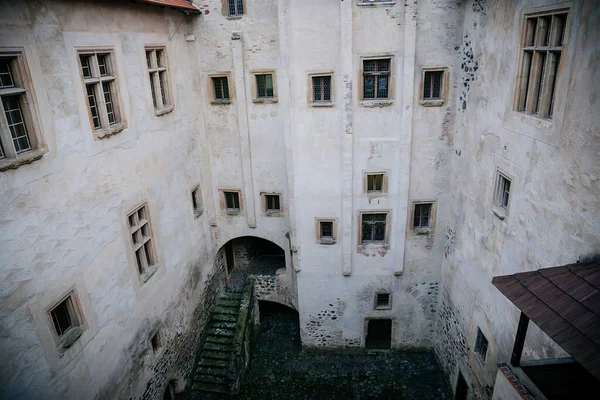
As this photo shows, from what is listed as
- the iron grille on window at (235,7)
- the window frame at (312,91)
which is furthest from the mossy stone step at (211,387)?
the iron grille on window at (235,7)

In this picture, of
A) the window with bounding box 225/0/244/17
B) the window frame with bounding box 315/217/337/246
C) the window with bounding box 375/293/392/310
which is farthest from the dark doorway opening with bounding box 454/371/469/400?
the window with bounding box 225/0/244/17

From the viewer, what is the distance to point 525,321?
684cm

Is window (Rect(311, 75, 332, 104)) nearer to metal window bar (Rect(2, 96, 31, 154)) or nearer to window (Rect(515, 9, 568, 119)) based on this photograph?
window (Rect(515, 9, 568, 119))

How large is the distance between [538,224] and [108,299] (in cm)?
973

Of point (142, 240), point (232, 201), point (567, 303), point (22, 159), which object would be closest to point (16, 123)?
point (22, 159)

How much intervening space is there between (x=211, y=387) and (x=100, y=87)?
405 inches

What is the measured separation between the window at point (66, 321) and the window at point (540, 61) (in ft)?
34.4

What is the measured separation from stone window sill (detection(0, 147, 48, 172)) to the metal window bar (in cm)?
16

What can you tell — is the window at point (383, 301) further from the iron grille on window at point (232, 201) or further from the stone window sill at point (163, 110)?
the stone window sill at point (163, 110)

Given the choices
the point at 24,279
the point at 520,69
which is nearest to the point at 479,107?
the point at 520,69

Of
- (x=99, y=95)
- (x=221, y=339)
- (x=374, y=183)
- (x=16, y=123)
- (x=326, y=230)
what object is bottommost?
(x=221, y=339)

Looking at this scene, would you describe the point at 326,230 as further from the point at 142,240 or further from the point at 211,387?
the point at 211,387

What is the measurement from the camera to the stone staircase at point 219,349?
1396 centimetres

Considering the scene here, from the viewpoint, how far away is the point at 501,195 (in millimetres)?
10016
